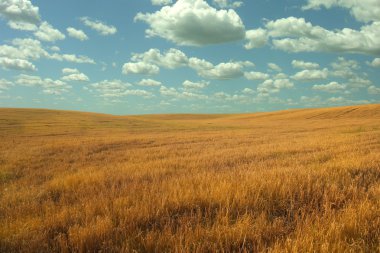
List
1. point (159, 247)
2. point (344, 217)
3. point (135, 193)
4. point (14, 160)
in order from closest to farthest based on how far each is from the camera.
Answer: point (159, 247), point (344, 217), point (135, 193), point (14, 160)

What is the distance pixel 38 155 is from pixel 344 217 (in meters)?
12.8

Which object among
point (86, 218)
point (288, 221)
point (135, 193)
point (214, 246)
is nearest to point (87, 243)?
point (86, 218)

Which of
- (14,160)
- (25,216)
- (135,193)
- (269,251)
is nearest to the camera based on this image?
(269,251)

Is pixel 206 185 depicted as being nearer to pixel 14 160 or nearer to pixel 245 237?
pixel 245 237

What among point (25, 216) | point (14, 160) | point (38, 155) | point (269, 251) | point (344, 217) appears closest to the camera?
point (269, 251)

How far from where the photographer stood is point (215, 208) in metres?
4.53

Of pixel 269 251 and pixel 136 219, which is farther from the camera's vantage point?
pixel 136 219

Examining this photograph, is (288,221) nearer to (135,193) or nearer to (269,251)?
(269,251)

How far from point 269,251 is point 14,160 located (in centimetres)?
1128

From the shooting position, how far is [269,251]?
301cm

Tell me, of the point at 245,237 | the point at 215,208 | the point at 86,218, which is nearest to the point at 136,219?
the point at 86,218

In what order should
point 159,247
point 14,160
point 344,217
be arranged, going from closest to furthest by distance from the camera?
1. point 159,247
2. point 344,217
3. point 14,160

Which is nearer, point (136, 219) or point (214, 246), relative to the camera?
point (214, 246)

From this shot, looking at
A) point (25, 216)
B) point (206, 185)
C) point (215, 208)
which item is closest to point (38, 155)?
point (25, 216)
